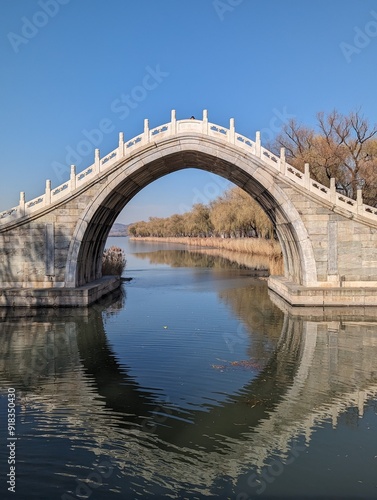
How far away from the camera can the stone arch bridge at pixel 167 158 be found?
19969 millimetres

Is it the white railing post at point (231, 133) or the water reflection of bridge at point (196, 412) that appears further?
the white railing post at point (231, 133)

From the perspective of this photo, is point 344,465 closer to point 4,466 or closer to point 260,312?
point 4,466

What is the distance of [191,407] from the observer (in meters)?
8.86

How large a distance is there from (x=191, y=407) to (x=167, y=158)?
15.1 meters

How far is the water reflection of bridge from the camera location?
23.4 ft

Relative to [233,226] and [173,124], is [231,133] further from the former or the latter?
Result: [233,226]

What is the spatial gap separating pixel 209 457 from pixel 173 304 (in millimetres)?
14280

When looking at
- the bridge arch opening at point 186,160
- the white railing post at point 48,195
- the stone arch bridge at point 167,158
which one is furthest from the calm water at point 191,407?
the white railing post at point 48,195

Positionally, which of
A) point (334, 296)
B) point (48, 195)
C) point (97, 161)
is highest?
point (97, 161)

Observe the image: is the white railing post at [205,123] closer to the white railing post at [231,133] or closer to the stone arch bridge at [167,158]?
the stone arch bridge at [167,158]

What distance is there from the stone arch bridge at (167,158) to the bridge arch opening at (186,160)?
0.14 feet

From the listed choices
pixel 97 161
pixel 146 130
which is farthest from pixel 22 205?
pixel 146 130

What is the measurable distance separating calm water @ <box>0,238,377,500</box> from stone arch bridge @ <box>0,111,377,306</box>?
9.22ft

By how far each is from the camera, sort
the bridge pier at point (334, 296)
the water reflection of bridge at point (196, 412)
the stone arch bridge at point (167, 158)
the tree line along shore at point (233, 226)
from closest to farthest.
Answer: the water reflection of bridge at point (196, 412) < the bridge pier at point (334, 296) < the stone arch bridge at point (167, 158) < the tree line along shore at point (233, 226)
